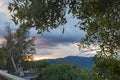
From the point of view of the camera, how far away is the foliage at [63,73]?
95.0 feet

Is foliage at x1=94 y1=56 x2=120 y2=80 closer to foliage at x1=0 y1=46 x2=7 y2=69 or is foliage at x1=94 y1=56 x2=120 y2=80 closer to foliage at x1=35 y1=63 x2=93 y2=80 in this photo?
foliage at x1=35 y1=63 x2=93 y2=80

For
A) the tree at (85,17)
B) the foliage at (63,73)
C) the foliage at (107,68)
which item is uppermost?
the tree at (85,17)

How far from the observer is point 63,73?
31031 mm

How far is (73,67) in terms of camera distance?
3256cm

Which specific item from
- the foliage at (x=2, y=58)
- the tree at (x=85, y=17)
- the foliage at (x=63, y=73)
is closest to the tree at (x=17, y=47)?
the foliage at (x=2, y=58)

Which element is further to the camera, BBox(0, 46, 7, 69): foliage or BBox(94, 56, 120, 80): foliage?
BBox(0, 46, 7, 69): foliage

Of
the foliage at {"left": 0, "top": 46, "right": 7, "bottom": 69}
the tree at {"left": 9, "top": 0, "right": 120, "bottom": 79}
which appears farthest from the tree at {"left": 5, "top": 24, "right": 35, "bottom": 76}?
the tree at {"left": 9, "top": 0, "right": 120, "bottom": 79}

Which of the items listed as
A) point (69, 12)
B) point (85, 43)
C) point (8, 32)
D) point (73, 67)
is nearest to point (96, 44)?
point (85, 43)

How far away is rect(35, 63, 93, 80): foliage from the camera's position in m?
29.0

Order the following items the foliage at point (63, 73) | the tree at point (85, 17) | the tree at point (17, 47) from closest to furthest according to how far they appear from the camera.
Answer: the tree at point (85, 17) → the foliage at point (63, 73) → the tree at point (17, 47)

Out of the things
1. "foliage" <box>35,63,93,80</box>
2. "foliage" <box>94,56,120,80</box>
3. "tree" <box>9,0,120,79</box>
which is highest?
"tree" <box>9,0,120,79</box>

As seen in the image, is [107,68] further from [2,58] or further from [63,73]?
[2,58]

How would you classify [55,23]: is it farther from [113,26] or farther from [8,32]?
[8,32]

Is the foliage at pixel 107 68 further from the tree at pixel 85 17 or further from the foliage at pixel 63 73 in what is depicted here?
the foliage at pixel 63 73
